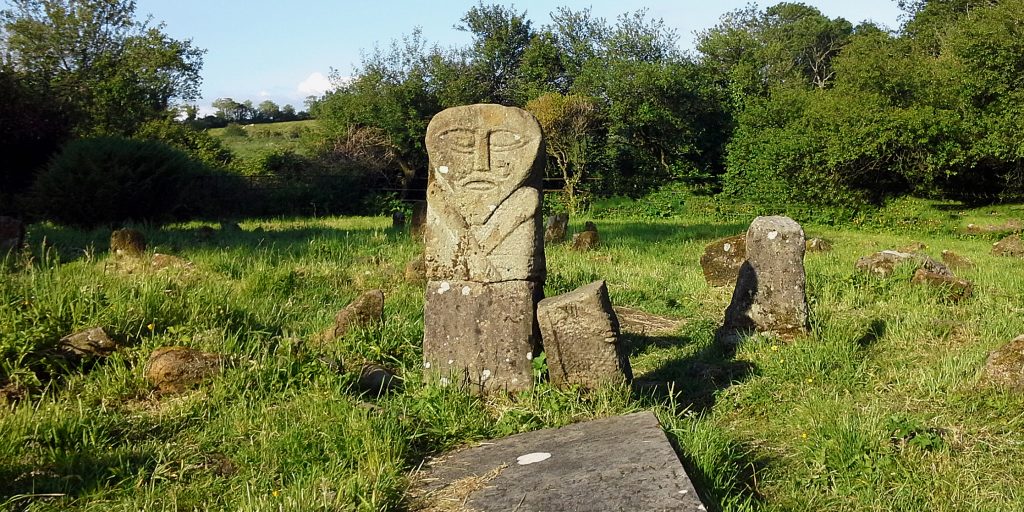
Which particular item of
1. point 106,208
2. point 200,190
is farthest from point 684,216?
point 106,208

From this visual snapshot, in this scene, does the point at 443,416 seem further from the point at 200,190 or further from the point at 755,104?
the point at 755,104

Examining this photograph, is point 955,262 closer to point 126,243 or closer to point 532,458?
point 532,458

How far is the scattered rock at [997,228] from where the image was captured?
19031 millimetres

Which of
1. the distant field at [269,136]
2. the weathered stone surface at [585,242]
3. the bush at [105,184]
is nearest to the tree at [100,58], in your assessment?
the distant field at [269,136]

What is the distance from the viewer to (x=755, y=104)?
28.2 metres

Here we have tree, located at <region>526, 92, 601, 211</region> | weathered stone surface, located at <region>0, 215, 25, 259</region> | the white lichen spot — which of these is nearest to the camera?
the white lichen spot

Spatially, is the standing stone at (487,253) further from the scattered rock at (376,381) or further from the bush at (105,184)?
the bush at (105,184)

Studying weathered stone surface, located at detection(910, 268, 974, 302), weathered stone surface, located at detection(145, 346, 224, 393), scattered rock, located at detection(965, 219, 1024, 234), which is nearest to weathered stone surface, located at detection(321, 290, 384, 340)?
weathered stone surface, located at detection(145, 346, 224, 393)

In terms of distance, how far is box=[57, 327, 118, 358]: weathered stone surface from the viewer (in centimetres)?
644

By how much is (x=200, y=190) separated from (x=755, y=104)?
1832cm

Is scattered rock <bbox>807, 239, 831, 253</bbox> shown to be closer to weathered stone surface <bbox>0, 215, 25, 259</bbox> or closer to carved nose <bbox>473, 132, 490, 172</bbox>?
carved nose <bbox>473, 132, 490, 172</bbox>

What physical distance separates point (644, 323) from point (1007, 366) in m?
3.86

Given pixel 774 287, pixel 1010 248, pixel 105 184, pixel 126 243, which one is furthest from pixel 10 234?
pixel 1010 248

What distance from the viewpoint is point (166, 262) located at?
32.7 ft
